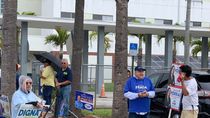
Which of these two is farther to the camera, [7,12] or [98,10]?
[98,10]

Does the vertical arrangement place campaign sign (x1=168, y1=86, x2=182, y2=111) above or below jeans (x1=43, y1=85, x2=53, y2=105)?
above

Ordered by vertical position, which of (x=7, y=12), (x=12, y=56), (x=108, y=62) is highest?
(x=7, y=12)

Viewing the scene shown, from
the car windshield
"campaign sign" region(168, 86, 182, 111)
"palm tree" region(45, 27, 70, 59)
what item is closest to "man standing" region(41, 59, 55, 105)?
the car windshield

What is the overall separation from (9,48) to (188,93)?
4758 mm

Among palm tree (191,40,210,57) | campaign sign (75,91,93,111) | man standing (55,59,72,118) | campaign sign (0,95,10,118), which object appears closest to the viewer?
campaign sign (0,95,10,118)

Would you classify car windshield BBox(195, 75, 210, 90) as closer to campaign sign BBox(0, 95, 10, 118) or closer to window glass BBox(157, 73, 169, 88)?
window glass BBox(157, 73, 169, 88)

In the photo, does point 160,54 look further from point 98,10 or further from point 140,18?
point 98,10

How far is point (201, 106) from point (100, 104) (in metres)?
9.33

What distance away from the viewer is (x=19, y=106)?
8789 millimetres

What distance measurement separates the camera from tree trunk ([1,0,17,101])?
12315mm

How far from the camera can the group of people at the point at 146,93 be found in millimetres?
10250

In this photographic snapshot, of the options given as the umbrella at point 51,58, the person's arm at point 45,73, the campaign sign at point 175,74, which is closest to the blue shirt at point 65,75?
the umbrella at point 51,58

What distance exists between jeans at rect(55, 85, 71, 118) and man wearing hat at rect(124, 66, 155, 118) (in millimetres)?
3842

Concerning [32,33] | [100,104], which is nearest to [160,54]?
[32,33]
